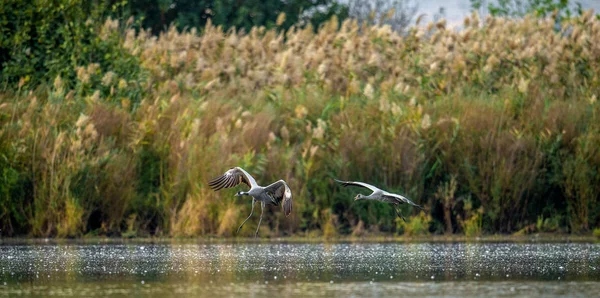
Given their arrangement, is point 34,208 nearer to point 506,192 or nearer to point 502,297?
point 506,192

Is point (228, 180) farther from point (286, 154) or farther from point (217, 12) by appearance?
point (217, 12)

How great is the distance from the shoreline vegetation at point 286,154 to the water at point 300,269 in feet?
3.68

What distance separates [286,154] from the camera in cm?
1530

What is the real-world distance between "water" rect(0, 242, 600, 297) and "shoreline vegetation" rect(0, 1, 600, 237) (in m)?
1.12

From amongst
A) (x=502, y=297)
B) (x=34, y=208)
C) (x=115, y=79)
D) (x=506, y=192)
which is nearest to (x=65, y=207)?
(x=34, y=208)

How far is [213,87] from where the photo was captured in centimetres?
1828

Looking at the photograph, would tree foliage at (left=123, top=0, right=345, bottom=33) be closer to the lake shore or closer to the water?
the lake shore

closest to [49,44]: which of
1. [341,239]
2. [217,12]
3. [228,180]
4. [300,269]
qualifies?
[341,239]

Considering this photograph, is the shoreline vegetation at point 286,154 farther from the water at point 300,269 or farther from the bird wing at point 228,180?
the bird wing at point 228,180

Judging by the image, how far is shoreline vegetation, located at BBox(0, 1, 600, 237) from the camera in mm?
14695

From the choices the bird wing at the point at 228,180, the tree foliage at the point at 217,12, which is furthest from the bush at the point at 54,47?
the tree foliage at the point at 217,12

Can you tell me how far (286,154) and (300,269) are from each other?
16.1 ft

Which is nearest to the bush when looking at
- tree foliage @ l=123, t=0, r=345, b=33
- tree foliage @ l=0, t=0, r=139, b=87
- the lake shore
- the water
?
tree foliage @ l=0, t=0, r=139, b=87

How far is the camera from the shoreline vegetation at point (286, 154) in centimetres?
1470
